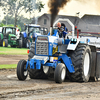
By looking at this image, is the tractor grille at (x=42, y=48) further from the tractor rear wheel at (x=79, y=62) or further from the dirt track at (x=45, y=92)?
the dirt track at (x=45, y=92)

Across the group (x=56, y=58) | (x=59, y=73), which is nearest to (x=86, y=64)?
(x=56, y=58)

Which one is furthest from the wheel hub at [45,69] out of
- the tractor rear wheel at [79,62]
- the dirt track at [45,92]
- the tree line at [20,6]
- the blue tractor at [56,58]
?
the tree line at [20,6]

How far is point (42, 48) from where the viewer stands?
939 cm

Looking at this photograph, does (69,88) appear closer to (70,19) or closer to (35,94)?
(35,94)

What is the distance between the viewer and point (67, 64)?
9.27 metres

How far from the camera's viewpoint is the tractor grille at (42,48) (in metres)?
9.30

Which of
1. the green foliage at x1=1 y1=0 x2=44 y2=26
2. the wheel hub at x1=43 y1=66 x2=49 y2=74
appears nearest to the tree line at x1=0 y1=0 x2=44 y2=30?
the green foliage at x1=1 y1=0 x2=44 y2=26

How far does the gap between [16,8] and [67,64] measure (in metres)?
47.4

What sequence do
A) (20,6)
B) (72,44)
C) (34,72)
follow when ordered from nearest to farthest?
(72,44) < (34,72) < (20,6)

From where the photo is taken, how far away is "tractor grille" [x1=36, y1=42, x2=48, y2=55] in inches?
366

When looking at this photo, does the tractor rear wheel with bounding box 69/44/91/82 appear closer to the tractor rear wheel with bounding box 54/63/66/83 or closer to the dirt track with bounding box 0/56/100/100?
the tractor rear wheel with bounding box 54/63/66/83

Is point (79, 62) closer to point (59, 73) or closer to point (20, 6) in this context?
point (59, 73)

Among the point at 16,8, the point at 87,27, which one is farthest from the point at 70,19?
the point at 16,8

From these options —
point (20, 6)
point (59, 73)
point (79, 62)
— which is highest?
point (20, 6)
